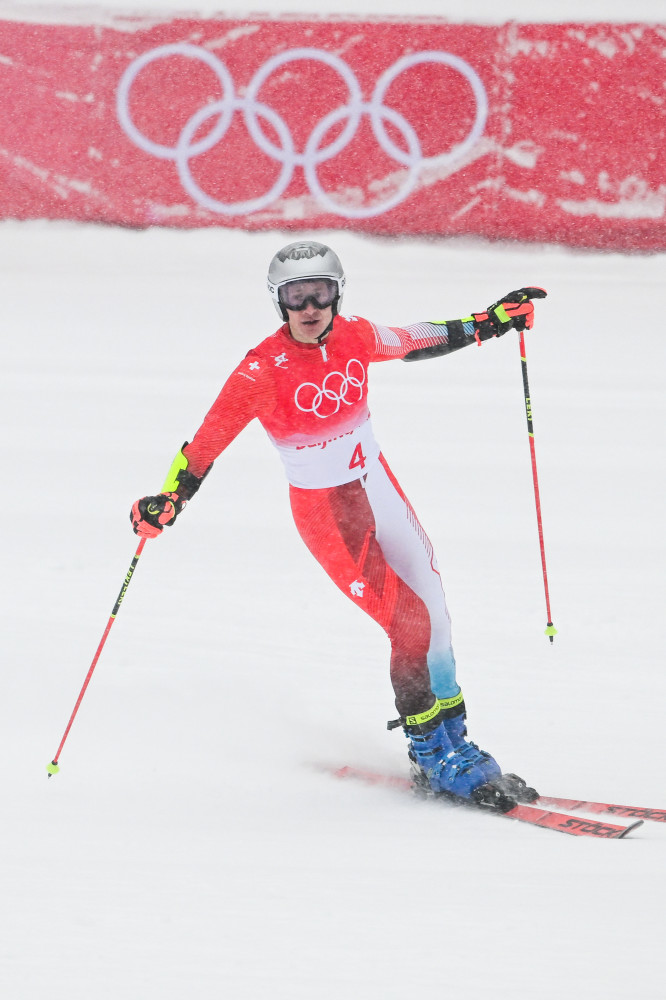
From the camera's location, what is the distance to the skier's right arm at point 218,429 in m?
3.32

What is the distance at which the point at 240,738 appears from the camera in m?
4.13

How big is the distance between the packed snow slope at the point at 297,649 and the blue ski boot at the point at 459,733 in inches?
10.0

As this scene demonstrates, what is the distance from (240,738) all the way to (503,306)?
1798 millimetres

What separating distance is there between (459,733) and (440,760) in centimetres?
12

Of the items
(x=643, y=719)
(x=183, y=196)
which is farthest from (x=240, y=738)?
(x=183, y=196)

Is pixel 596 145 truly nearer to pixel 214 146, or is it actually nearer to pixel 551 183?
pixel 551 183

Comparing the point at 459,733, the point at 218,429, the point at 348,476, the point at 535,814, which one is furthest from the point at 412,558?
the point at 535,814

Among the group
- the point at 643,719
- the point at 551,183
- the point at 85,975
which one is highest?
the point at 551,183

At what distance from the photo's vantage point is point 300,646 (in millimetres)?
4758

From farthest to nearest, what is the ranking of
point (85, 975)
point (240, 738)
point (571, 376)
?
point (571, 376) → point (240, 738) → point (85, 975)

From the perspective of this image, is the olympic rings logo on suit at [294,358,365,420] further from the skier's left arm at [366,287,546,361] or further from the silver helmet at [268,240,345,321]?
the skier's left arm at [366,287,546,361]

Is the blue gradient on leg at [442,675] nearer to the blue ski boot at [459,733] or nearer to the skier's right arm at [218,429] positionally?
the blue ski boot at [459,733]

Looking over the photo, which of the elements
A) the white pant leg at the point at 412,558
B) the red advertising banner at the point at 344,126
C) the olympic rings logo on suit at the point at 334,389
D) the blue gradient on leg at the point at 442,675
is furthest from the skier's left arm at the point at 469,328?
the red advertising banner at the point at 344,126

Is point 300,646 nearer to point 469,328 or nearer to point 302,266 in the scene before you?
point 469,328
